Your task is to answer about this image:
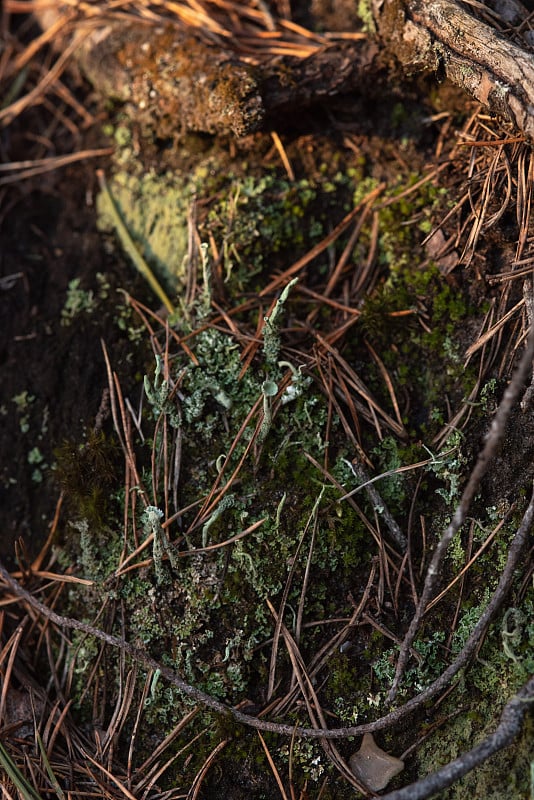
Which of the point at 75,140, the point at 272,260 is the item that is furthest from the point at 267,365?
the point at 75,140

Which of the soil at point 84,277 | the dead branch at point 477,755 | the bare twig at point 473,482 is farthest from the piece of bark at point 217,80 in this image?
the dead branch at point 477,755

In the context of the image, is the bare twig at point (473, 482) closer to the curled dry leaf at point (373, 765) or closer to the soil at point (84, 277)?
the curled dry leaf at point (373, 765)

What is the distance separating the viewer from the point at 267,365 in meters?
3.04

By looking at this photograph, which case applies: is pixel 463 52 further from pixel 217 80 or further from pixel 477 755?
pixel 477 755

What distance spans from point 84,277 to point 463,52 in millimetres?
2129

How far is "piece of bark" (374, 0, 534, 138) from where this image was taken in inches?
99.7

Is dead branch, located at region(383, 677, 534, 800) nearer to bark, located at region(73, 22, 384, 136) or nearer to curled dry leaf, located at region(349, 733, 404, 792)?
curled dry leaf, located at region(349, 733, 404, 792)

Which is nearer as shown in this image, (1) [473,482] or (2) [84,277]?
(1) [473,482]

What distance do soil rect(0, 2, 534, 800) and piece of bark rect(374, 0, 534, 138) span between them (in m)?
0.30

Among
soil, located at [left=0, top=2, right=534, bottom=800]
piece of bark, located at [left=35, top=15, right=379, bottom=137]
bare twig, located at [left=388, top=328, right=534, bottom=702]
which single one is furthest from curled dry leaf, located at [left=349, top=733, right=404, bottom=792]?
piece of bark, located at [left=35, top=15, right=379, bottom=137]

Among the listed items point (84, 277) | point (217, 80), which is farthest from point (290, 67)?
point (84, 277)

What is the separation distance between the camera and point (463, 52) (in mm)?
2742

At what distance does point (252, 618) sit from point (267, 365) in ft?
3.68

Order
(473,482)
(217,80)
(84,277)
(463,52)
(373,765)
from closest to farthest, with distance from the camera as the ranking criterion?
(473,482), (373,765), (463,52), (217,80), (84,277)
